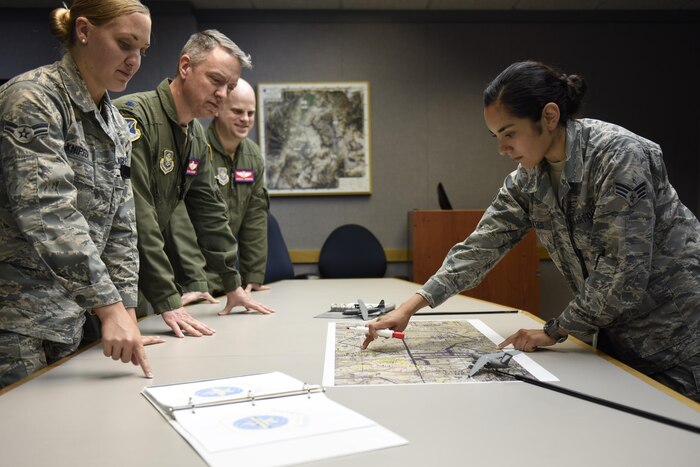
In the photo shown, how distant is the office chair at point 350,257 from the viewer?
432 centimetres

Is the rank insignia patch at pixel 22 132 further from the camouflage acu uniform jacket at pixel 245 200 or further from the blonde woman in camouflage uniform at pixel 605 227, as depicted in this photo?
the camouflage acu uniform jacket at pixel 245 200

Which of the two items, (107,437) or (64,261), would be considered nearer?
(107,437)

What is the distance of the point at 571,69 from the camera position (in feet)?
15.5

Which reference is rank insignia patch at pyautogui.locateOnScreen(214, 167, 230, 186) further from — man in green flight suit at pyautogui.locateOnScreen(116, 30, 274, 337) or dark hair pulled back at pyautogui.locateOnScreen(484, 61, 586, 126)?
dark hair pulled back at pyautogui.locateOnScreen(484, 61, 586, 126)

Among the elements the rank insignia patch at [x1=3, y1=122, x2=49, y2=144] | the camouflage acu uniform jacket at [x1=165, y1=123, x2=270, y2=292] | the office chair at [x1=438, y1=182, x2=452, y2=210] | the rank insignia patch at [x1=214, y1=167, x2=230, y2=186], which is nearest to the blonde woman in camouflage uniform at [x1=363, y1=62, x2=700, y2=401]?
the rank insignia patch at [x1=3, y1=122, x2=49, y2=144]

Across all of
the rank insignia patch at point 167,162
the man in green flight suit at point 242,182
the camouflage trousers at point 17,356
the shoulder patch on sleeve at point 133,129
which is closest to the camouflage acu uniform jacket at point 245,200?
the man in green flight suit at point 242,182

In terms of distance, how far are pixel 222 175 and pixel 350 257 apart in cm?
179

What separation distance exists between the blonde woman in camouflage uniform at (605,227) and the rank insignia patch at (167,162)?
95 centimetres

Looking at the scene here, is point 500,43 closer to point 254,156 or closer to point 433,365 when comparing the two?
point 254,156

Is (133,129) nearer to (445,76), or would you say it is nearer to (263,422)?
(263,422)

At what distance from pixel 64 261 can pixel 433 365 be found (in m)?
0.77

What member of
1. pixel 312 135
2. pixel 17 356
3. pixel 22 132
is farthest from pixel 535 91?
pixel 312 135

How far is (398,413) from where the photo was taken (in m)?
0.92

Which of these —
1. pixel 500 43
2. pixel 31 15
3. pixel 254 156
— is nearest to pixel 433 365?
pixel 254 156
